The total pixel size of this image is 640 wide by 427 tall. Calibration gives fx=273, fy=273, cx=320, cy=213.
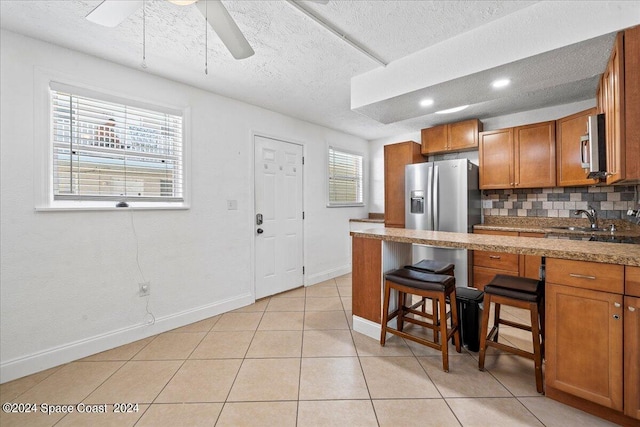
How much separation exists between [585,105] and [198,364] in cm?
486

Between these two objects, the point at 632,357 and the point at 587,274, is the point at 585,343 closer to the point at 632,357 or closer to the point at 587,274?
the point at 632,357

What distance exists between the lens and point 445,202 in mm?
3574

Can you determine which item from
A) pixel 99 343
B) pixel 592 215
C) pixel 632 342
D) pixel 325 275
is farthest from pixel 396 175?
pixel 99 343

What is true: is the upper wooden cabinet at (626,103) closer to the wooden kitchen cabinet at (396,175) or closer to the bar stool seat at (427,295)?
the bar stool seat at (427,295)

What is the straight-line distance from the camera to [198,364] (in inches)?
83.0

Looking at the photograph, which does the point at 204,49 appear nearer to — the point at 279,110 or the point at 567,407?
the point at 279,110

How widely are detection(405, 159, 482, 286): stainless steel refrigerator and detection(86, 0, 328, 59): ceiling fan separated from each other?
288 centimetres

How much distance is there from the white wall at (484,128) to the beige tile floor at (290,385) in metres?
2.67

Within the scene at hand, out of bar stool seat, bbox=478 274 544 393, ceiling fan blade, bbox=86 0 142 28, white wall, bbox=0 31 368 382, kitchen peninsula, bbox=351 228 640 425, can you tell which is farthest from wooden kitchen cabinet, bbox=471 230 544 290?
ceiling fan blade, bbox=86 0 142 28

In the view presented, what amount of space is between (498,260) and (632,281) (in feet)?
6.64

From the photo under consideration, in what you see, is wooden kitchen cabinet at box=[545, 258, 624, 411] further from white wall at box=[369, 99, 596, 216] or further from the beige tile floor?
white wall at box=[369, 99, 596, 216]

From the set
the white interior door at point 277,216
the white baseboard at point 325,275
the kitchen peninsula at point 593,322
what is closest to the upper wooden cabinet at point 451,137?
the white interior door at point 277,216

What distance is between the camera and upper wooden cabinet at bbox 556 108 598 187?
2936 mm

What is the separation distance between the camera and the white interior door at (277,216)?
3.51 m
